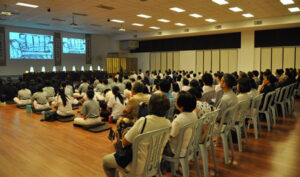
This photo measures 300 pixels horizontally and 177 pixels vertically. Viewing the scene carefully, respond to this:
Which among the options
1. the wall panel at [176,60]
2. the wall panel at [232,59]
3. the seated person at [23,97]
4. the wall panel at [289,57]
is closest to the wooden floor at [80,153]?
the seated person at [23,97]

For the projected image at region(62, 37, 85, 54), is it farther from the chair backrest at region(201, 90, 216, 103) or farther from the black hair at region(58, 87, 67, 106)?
the chair backrest at region(201, 90, 216, 103)

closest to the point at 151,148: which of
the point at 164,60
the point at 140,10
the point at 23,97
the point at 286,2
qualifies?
the point at 23,97

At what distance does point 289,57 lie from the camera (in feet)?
41.7

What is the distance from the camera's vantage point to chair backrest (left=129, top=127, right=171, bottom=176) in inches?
80.4

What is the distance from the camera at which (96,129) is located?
546 cm

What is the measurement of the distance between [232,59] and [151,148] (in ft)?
45.3

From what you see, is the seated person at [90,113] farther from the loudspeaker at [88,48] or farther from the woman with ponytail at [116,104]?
the loudspeaker at [88,48]

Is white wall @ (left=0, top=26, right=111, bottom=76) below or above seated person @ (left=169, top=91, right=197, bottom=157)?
above

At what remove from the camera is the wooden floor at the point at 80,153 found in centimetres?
327

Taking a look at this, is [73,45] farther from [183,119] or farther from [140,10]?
[183,119]

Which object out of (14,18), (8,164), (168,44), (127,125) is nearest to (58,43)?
(14,18)

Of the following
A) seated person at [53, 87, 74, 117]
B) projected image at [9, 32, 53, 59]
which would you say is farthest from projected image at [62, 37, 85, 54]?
seated person at [53, 87, 74, 117]

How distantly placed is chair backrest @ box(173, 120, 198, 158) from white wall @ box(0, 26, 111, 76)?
14.9m

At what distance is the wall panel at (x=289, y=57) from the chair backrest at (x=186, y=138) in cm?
1265
